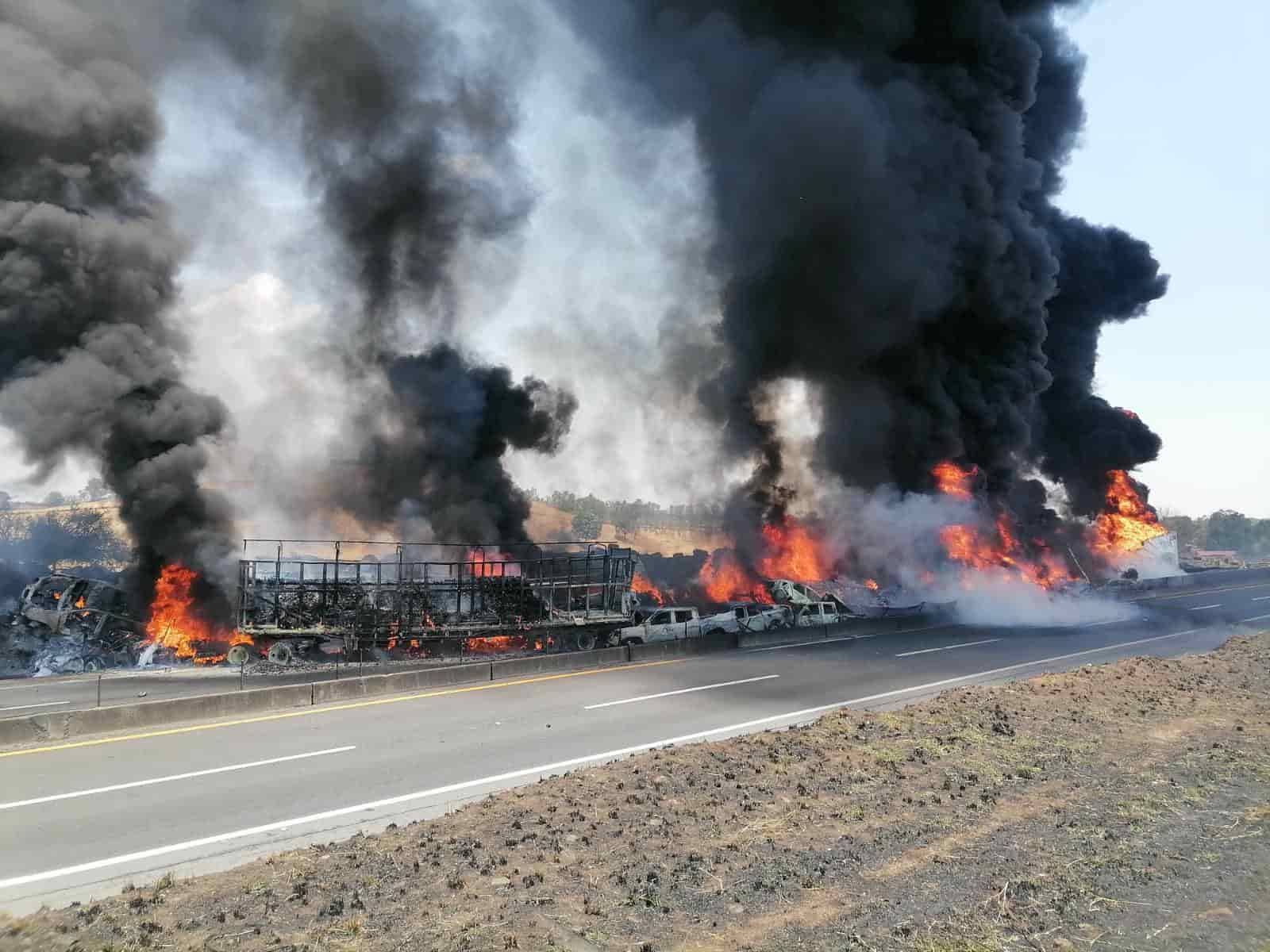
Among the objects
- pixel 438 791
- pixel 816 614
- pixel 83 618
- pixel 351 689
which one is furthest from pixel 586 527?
pixel 438 791

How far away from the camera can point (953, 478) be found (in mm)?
40219

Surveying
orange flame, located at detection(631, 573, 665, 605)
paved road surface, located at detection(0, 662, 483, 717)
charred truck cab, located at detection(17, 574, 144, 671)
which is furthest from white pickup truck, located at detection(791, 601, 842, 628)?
charred truck cab, located at detection(17, 574, 144, 671)

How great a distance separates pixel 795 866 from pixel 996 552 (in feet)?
113

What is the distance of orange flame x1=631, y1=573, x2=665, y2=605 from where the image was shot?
34781 mm

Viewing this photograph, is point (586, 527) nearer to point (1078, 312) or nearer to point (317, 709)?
point (1078, 312)

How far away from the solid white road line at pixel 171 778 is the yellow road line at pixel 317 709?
2.46 meters

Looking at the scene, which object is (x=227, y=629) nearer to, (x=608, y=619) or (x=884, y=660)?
(x=608, y=619)

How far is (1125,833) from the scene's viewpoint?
741cm

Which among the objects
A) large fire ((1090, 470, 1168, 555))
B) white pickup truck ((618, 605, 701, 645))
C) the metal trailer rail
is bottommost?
white pickup truck ((618, 605, 701, 645))

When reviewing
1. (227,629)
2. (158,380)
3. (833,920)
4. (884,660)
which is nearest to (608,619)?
(884,660)

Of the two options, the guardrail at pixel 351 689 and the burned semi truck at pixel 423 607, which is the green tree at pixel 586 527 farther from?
the guardrail at pixel 351 689

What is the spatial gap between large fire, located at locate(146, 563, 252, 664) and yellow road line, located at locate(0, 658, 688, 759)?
1036cm

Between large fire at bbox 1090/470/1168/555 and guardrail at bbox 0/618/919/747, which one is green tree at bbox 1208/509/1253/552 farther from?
guardrail at bbox 0/618/919/747

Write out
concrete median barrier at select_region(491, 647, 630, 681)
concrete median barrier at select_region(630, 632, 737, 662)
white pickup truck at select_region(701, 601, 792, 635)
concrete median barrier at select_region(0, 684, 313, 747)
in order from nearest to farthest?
concrete median barrier at select_region(0, 684, 313, 747), concrete median barrier at select_region(491, 647, 630, 681), concrete median barrier at select_region(630, 632, 737, 662), white pickup truck at select_region(701, 601, 792, 635)
